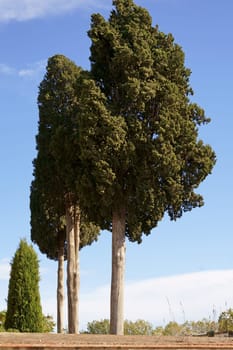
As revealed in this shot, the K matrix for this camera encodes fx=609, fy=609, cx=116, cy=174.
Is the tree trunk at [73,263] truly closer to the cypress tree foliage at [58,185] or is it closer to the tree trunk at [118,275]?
the cypress tree foliage at [58,185]

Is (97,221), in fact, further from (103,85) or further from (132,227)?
(103,85)

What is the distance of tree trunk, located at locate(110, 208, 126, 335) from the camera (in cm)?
2153

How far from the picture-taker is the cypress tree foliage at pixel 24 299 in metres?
19.0

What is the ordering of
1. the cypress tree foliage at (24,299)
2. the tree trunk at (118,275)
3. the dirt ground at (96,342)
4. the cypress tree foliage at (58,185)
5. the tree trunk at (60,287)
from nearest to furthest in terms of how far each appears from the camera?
1. the dirt ground at (96,342)
2. the cypress tree foliage at (24,299)
3. the tree trunk at (118,275)
4. the cypress tree foliage at (58,185)
5. the tree trunk at (60,287)

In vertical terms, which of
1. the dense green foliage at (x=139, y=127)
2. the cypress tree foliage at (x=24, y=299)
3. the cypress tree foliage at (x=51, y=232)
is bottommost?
the cypress tree foliage at (x=24, y=299)

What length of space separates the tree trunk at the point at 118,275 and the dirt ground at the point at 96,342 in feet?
14.1

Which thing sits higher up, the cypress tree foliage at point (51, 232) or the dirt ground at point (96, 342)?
the cypress tree foliage at point (51, 232)

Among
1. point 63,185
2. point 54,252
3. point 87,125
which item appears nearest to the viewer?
point 87,125

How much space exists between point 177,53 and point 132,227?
7.00 meters

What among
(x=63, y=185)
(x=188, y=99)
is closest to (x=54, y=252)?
(x=63, y=185)

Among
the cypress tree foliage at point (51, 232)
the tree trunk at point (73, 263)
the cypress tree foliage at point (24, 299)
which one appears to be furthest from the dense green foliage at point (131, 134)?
the cypress tree foliage at point (24, 299)

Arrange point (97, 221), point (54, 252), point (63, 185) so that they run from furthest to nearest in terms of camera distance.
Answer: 1. point (54, 252)
2. point (63, 185)
3. point (97, 221)

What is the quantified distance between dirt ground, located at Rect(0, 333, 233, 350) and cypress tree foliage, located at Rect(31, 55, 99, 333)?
8224 millimetres

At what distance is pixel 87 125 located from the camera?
21.5 metres
